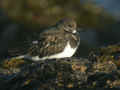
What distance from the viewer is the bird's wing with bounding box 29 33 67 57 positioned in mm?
6906

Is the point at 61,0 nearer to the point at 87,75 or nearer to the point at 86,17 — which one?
the point at 86,17

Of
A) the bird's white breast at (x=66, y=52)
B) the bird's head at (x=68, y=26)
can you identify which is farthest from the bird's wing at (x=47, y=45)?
the bird's head at (x=68, y=26)

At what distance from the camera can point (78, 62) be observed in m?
6.12

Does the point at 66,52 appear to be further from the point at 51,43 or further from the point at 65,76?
the point at 65,76

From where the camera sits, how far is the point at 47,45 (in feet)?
22.9

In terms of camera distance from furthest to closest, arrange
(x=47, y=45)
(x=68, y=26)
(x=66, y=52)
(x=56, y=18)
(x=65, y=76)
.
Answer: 1. (x=56, y=18)
2. (x=68, y=26)
3. (x=47, y=45)
4. (x=66, y=52)
5. (x=65, y=76)

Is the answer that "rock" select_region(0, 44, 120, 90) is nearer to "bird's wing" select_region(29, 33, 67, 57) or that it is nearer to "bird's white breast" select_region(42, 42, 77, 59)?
"bird's white breast" select_region(42, 42, 77, 59)

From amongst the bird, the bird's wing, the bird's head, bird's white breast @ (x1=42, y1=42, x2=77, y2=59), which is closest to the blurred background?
the bird's head

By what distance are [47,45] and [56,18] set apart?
6474 millimetres

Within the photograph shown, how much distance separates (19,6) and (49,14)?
138cm

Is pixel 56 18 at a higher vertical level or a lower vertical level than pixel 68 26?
lower

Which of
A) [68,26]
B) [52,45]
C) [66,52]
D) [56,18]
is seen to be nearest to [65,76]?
[66,52]

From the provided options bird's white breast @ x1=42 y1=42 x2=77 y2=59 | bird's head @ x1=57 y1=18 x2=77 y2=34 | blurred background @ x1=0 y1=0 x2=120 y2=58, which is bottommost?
blurred background @ x1=0 y1=0 x2=120 y2=58

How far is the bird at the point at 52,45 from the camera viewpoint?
6.77m
